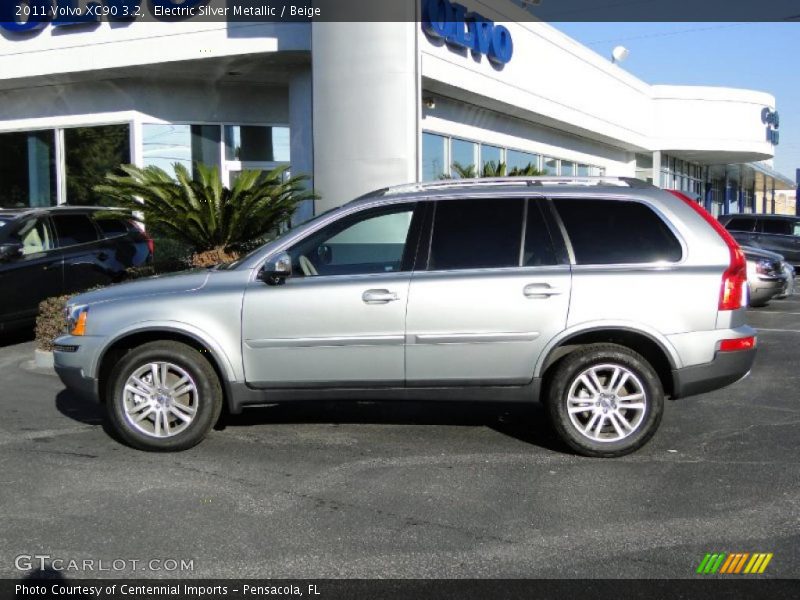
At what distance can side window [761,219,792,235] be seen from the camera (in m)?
23.8

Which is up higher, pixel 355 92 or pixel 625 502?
pixel 355 92

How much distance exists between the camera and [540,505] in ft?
16.7

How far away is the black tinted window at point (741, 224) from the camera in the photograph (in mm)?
23781

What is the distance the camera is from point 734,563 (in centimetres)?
424

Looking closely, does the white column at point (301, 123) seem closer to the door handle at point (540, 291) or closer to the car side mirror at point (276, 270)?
the car side mirror at point (276, 270)

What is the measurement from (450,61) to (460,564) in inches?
534

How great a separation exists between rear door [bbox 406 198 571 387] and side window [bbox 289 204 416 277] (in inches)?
11.9

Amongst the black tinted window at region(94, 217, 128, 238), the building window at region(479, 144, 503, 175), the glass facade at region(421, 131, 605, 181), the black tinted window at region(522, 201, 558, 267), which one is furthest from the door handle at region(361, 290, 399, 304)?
the building window at region(479, 144, 503, 175)

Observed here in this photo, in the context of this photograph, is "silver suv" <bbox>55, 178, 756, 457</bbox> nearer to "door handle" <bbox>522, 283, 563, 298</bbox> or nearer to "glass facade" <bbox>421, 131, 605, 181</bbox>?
"door handle" <bbox>522, 283, 563, 298</bbox>

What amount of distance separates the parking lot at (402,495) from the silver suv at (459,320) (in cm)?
44

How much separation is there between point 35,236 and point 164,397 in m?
6.30

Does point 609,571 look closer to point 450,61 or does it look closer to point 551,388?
point 551,388

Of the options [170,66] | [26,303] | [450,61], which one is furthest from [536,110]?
[26,303]

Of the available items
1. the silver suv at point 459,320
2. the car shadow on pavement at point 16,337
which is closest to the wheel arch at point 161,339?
the silver suv at point 459,320
